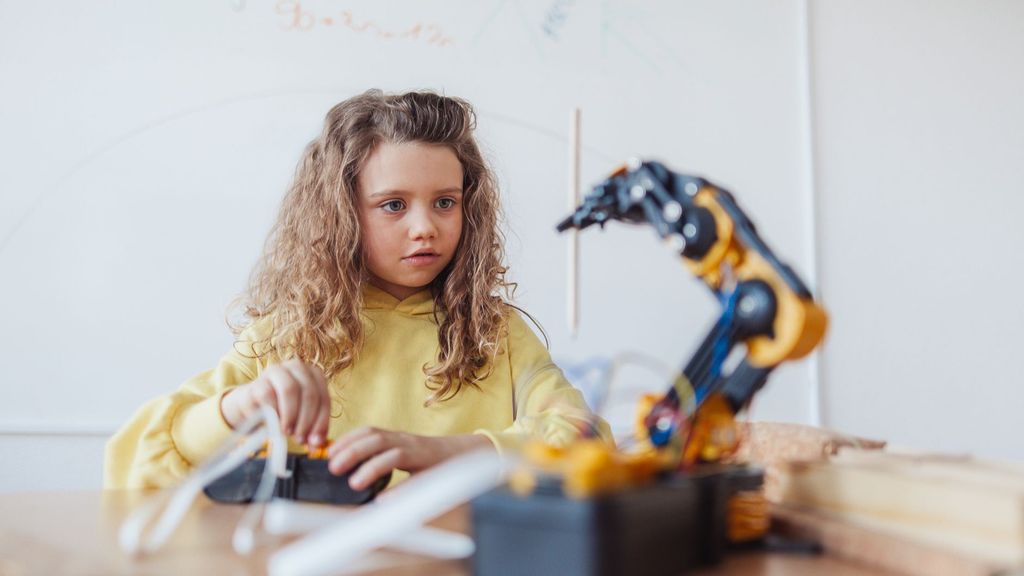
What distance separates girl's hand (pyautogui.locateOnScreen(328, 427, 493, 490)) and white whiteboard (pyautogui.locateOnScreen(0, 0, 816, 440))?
0.80 meters

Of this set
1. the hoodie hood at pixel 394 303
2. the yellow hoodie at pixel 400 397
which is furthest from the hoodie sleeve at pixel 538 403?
the hoodie hood at pixel 394 303

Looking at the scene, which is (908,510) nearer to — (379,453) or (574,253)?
(574,253)

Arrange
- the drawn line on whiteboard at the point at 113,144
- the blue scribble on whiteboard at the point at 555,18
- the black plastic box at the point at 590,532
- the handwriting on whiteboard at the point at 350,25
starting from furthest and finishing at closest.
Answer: the blue scribble on whiteboard at the point at 555,18
the handwriting on whiteboard at the point at 350,25
the drawn line on whiteboard at the point at 113,144
the black plastic box at the point at 590,532

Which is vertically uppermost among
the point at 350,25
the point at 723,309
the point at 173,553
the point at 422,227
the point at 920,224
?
the point at 350,25

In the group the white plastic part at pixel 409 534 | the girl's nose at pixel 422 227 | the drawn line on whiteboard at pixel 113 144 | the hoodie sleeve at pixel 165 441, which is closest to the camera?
the white plastic part at pixel 409 534

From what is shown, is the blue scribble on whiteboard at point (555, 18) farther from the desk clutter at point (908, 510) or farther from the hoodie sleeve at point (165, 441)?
the desk clutter at point (908, 510)

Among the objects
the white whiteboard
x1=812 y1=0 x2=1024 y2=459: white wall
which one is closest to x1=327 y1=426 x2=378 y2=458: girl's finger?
the white whiteboard

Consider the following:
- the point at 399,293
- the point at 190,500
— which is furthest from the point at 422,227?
the point at 190,500

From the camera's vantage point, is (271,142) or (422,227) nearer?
(422,227)

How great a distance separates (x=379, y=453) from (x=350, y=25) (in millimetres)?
A: 1058

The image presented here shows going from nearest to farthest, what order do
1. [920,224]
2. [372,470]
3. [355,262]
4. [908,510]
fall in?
1. [908,510]
2. [372,470]
3. [355,262]
4. [920,224]

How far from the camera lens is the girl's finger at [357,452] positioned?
1.94 ft

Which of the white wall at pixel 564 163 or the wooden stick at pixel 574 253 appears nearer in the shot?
the wooden stick at pixel 574 253

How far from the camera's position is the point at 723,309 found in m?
0.49
